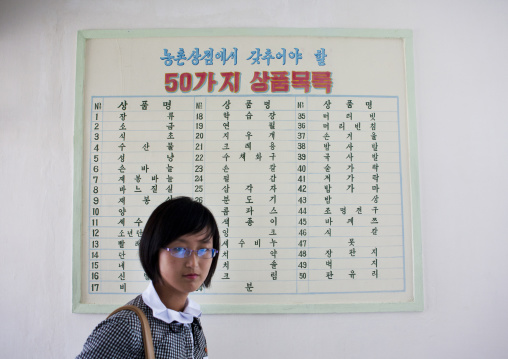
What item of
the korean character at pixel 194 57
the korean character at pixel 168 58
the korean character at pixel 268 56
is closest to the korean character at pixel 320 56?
the korean character at pixel 268 56

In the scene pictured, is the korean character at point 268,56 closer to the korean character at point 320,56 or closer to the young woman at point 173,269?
the korean character at point 320,56

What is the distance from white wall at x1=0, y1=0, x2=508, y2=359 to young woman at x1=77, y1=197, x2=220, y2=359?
50cm

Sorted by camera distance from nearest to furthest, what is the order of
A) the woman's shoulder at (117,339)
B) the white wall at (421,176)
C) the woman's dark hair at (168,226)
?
the woman's shoulder at (117,339)
the woman's dark hair at (168,226)
the white wall at (421,176)

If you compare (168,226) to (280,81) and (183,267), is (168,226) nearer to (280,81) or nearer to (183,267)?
(183,267)

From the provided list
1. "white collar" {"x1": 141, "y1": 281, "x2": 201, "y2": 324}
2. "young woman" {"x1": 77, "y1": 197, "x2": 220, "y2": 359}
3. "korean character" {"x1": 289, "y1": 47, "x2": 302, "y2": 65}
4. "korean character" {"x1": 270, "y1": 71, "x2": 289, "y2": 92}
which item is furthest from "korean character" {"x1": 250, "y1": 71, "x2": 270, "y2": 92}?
"white collar" {"x1": 141, "y1": 281, "x2": 201, "y2": 324}

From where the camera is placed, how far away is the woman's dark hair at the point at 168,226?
0.88 m

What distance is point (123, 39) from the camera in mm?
1431

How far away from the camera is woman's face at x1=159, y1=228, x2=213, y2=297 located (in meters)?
0.88

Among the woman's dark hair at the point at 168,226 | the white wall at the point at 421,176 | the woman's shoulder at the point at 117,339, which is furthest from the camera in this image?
the white wall at the point at 421,176

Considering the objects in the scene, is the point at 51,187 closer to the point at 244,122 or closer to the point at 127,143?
the point at 127,143

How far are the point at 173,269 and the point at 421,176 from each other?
1.06 meters

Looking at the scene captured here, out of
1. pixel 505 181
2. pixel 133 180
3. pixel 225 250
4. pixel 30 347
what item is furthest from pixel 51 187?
pixel 505 181

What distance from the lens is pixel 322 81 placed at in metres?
1.42

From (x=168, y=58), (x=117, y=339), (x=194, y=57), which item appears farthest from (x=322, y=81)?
(x=117, y=339)
